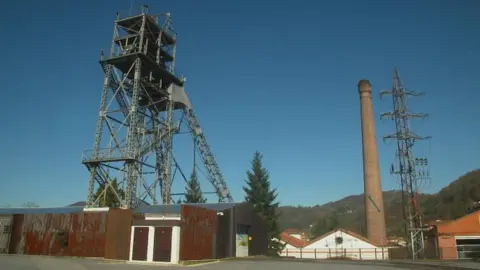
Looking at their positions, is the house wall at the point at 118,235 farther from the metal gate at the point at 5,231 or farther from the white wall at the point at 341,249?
the white wall at the point at 341,249

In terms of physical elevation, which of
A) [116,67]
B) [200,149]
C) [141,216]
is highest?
[116,67]

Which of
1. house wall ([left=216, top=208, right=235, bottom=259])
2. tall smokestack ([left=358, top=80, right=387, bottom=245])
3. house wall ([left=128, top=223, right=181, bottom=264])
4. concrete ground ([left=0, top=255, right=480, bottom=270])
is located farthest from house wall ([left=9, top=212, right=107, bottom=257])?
tall smokestack ([left=358, top=80, right=387, bottom=245])

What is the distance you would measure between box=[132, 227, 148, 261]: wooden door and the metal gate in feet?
46.7

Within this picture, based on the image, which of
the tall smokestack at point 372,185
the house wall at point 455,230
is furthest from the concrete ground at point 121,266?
the tall smokestack at point 372,185

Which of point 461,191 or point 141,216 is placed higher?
point 461,191

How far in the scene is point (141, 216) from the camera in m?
30.3

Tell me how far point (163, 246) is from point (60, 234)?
10.6 metres

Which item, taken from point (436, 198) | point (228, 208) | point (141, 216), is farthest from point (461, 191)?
point (141, 216)

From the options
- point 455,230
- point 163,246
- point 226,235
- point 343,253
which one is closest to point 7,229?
point 163,246

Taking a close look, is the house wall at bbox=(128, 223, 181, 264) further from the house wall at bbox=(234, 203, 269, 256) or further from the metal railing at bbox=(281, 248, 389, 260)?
the metal railing at bbox=(281, 248, 389, 260)

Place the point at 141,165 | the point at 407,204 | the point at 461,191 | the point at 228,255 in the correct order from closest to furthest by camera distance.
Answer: the point at 228,255 → the point at 141,165 → the point at 407,204 → the point at 461,191

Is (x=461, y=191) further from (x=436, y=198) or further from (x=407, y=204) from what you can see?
(x=407, y=204)

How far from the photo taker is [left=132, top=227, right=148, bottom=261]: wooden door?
2656 centimetres

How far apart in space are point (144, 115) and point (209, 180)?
37.0 feet
